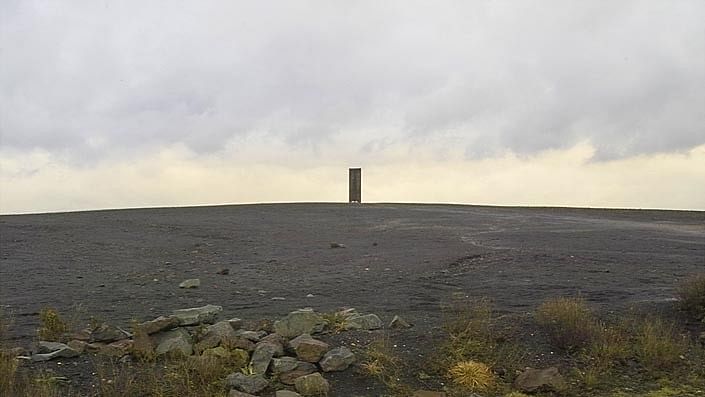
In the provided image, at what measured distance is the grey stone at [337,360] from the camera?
880cm

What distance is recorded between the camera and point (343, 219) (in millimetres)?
25672

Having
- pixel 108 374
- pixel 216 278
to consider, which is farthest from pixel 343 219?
pixel 108 374

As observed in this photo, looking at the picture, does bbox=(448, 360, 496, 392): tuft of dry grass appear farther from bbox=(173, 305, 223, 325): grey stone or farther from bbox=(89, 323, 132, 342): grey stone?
bbox=(89, 323, 132, 342): grey stone

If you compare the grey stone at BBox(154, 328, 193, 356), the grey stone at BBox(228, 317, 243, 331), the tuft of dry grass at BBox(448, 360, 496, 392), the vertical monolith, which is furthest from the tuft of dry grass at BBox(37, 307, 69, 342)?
the vertical monolith

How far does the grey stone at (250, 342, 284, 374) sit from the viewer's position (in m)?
8.66

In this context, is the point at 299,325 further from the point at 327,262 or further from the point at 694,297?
the point at 327,262

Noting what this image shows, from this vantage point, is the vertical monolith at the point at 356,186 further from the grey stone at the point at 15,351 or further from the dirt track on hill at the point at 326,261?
the grey stone at the point at 15,351

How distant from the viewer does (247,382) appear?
825cm

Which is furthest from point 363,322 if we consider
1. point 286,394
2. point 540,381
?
point 540,381

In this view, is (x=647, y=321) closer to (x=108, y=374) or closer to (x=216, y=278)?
(x=108, y=374)

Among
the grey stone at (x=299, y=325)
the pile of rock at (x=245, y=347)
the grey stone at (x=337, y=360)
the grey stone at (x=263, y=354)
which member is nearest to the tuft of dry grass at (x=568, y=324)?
the pile of rock at (x=245, y=347)

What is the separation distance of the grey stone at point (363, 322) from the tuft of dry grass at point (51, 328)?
3.45m

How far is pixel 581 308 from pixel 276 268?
286 inches

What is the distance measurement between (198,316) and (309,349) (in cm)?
203
